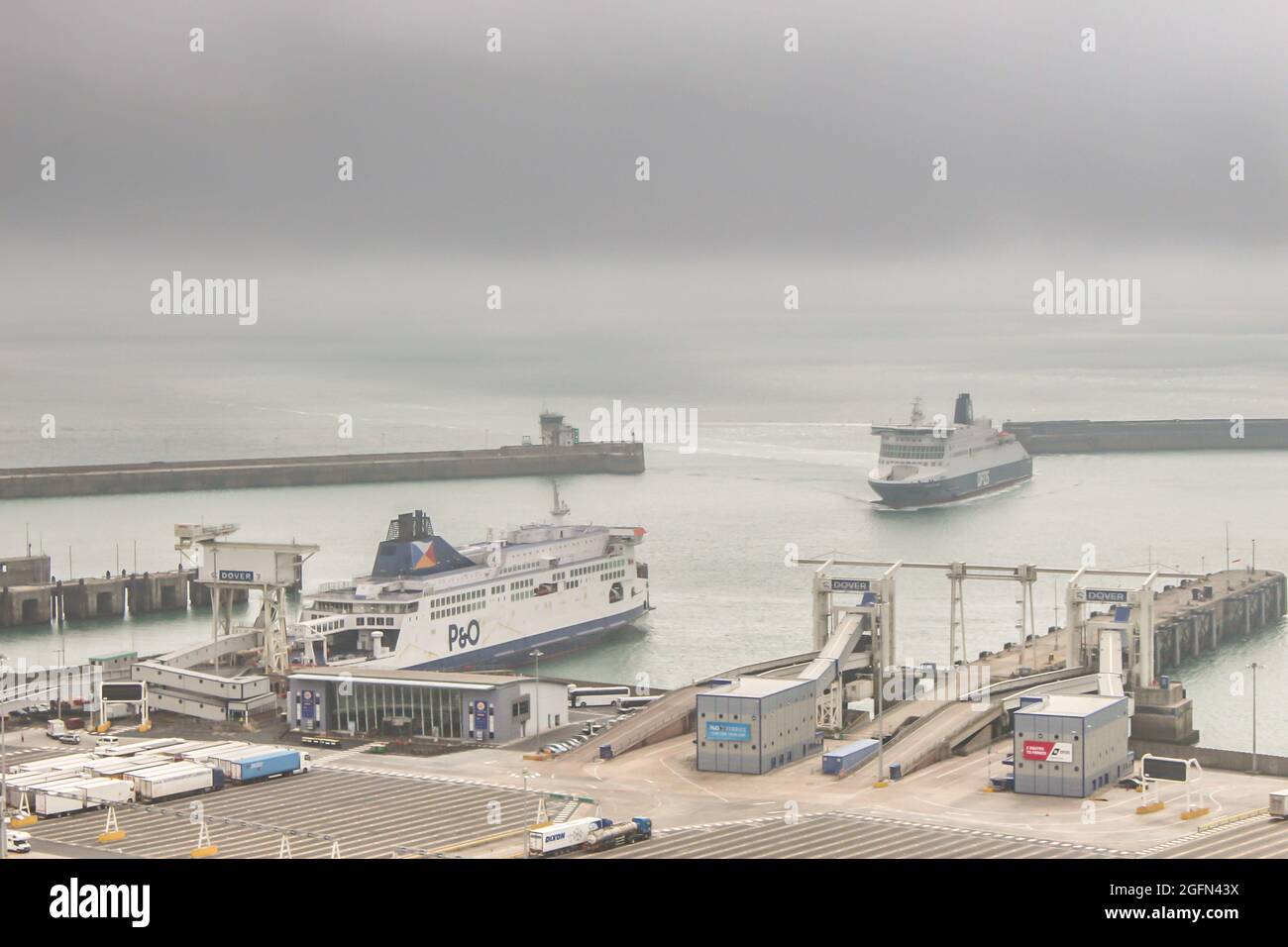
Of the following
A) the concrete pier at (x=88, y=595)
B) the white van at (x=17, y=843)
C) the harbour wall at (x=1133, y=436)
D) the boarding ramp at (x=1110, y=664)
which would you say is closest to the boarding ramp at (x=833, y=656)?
the boarding ramp at (x=1110, y=664)

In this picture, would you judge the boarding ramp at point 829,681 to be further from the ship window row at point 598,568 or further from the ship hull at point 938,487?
the ship hull at point 938,487

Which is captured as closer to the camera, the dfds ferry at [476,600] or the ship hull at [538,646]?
the dfds ferry at [476,600]

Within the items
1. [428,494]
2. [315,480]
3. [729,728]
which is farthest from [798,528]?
[729,728]

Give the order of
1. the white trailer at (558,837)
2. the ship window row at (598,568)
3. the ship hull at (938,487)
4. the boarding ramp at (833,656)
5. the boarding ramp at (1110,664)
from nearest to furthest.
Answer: the white trailer at (558,837) < the boarding ramp at (1110,664) < the boarding ramp at (833,656) < the ship window row at (598,568) < the ship hull at (938,487)

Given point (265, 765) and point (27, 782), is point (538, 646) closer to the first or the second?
point (265, 765)

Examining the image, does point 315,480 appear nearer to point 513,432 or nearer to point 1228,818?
point 513,432

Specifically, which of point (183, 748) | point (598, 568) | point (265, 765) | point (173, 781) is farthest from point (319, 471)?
point (173, 781)
